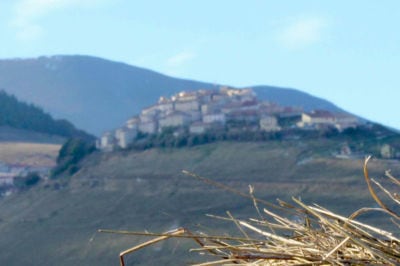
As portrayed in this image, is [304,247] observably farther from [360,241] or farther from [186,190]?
[186,190]

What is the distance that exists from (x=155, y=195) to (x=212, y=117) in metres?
17.0

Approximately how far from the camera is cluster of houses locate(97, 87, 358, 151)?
52.3 m

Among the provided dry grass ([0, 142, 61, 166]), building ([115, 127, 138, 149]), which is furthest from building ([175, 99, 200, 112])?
dry grass ([0, 142, 61, 166])

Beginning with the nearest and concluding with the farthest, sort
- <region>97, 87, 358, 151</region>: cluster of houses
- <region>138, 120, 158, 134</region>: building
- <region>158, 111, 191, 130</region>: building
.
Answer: <region>97, 87, 358, 151</region>: cluster of houses → <region>158, 111, 191, 130</region>: building → <region>138, 120, 158, 134</region>: building

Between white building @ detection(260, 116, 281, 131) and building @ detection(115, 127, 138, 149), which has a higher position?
white building @ detection(260, 116, 281, 131)

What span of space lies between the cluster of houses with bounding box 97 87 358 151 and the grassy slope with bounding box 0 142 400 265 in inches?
237

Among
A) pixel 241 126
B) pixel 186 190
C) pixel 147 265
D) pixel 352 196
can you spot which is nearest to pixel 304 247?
pixel 147 265

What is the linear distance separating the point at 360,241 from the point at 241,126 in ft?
161

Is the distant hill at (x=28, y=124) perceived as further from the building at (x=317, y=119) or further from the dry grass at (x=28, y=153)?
the building at (x=317, y=119)

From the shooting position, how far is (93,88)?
122 m

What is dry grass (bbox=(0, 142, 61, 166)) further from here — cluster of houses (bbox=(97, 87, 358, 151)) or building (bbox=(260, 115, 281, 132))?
building (bbox=(260, 115, 281, 132))

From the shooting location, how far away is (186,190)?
38688 mm

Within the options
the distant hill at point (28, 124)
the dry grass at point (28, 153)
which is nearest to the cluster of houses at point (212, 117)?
the dry grass at point (28, 153)

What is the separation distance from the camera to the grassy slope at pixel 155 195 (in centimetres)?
3188
